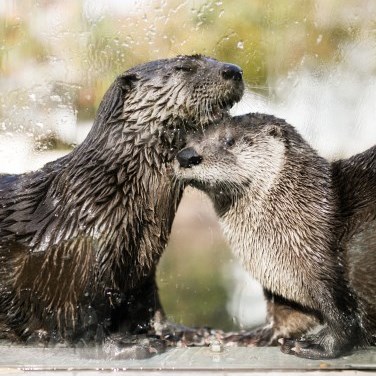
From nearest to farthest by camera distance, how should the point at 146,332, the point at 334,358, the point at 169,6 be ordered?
the point at 334,358 → the point at 146,332 → the point at 169,6

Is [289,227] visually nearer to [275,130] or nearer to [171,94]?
[275,130]

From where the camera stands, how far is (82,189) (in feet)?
9.74

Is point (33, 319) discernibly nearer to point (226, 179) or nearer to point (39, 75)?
point (226, 179)

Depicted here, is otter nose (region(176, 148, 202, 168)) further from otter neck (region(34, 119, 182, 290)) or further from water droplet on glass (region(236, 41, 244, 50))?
water droplet on glass (region(236, 41, 244, 50))

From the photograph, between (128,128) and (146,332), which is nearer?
(128,128)

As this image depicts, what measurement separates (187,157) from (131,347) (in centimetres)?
71

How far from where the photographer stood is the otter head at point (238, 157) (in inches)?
126

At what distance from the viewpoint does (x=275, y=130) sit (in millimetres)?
3254

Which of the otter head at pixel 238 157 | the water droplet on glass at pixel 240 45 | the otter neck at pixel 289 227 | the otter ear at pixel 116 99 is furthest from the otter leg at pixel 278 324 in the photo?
the water droplet on glass at pixel 240 45

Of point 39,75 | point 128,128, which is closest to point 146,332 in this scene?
point 128,128

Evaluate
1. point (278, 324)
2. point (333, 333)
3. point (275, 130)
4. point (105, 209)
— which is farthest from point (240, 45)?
point (333, 333)

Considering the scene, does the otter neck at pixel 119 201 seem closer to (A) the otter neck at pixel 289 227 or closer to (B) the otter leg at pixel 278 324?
(A) the otter neck at pixel 289 227

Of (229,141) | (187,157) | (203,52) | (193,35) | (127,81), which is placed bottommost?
(187,157)

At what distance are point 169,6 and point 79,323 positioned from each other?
189 centimetres
